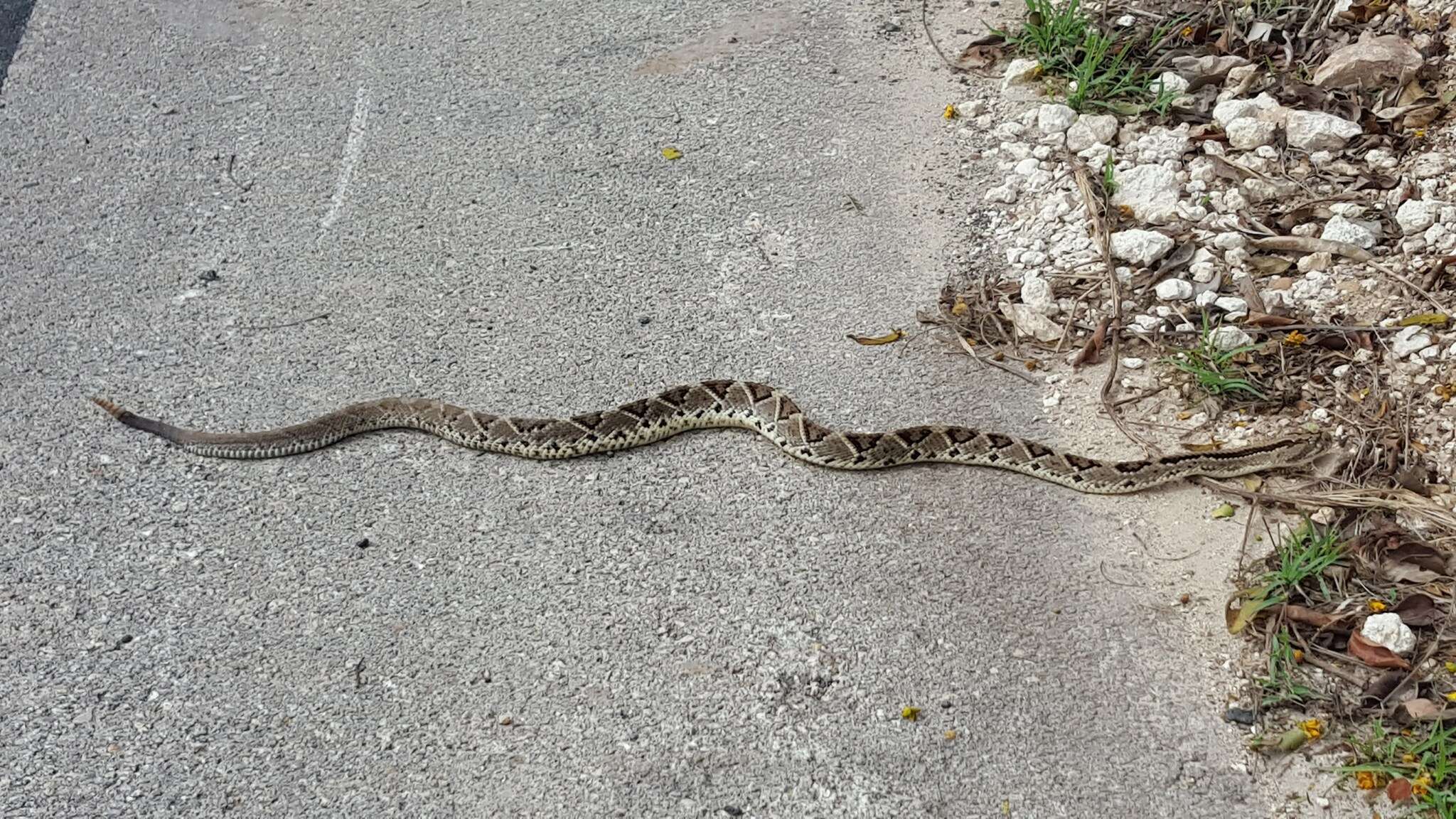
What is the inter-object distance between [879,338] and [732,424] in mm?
958

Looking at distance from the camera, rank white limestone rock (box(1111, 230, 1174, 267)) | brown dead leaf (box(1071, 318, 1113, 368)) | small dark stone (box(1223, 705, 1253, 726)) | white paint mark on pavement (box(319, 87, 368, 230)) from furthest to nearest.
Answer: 1. white paint mark on pavement (box(319, 87, 368, 230))
2. white limestone rock (box(1111, 230, 1174, 267))
3. brown dead leaf (box(1071, 318, 1113, 368))
4. small dark stone (box(1223, 705, 1253, 726))

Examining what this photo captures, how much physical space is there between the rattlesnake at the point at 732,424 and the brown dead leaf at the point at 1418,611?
810mm

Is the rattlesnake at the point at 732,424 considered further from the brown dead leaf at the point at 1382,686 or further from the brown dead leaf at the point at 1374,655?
the brown dead leaf at the point at 1382,686

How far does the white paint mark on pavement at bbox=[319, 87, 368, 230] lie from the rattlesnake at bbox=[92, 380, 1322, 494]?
1.84m

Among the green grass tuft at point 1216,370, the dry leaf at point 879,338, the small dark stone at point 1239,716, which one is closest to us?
the small dark stone at point 1239,716

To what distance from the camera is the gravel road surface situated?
13.5ft

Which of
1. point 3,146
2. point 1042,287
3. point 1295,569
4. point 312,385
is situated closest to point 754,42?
point 1042,287

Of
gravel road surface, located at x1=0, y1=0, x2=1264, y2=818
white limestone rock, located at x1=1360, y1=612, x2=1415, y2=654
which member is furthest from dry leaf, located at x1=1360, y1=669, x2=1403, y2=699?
gravel road surface, located at x1=0, y1=0, x2=1264, y2=818

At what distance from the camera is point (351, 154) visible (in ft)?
24.5

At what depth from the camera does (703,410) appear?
222 inches

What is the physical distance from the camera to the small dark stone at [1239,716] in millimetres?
4246

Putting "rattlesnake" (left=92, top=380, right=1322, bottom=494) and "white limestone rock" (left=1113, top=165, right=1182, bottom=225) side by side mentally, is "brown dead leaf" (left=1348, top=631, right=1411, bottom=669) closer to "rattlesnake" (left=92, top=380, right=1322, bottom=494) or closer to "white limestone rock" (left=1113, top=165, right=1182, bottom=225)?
"rattlesnake" (left=92, top=380, right=1322, bottom=494)

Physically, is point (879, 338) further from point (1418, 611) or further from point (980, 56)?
point (980, 56)

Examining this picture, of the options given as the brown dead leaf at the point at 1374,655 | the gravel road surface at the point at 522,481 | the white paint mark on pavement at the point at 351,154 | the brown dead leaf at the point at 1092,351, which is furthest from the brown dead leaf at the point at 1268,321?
the white paint mark on pavement at the point at 351,154
